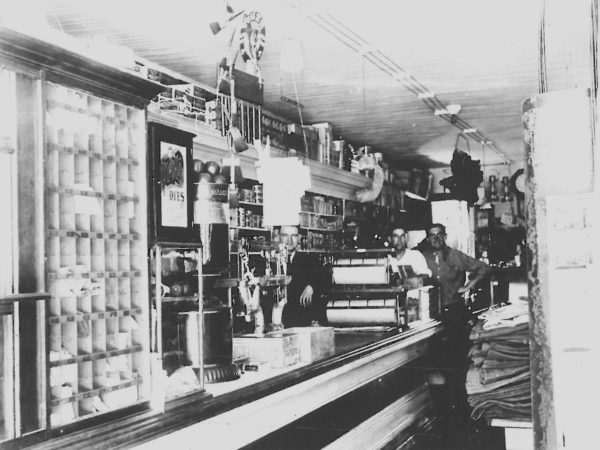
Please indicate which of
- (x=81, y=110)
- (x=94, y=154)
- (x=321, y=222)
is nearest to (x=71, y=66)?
(x=81, y=110)

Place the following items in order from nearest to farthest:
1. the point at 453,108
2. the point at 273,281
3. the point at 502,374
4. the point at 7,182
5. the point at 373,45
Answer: the point at 7,182 → the point at 502,374 → the point at 273,281 → the point at 373,45 → the point at 453,108

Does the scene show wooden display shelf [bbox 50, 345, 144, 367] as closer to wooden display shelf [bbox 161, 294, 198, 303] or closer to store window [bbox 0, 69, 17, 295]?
store window [bbox 0, 69, 17, 295]

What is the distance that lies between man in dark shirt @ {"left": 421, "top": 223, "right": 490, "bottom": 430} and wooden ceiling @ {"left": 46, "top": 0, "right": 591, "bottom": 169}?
1701mm

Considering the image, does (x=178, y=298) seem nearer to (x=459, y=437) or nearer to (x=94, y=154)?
(x=94, y=154)

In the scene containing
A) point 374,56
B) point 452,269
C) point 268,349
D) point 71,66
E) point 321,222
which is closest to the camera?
point 71,66

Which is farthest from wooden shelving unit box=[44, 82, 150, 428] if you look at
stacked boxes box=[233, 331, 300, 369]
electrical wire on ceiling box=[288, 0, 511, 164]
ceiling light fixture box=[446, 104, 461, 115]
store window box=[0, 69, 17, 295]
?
ceiling light fixture box=[446, 104, 461, 115]

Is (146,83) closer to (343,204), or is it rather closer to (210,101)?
(210,101)

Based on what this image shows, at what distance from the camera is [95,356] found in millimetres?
2623

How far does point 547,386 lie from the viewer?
158cm

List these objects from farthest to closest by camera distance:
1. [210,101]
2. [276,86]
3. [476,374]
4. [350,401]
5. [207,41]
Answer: [276,86]
[210,101]
[207,41]
[350,401]
[476,374]

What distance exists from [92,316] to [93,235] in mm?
303

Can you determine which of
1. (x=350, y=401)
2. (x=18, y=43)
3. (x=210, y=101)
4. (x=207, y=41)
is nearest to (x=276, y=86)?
(x=210, y=101)

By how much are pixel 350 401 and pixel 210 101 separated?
2817mm

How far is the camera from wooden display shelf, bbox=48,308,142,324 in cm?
249
